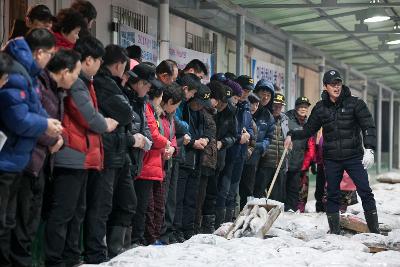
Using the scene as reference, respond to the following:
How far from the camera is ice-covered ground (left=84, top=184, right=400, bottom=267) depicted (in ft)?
20.6

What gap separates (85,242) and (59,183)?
0.64 metres

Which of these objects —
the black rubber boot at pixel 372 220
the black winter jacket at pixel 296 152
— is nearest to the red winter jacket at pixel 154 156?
the black rubber boot at pixel 372 220

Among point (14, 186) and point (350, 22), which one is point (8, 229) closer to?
point (14, 186)

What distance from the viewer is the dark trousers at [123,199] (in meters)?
6.50

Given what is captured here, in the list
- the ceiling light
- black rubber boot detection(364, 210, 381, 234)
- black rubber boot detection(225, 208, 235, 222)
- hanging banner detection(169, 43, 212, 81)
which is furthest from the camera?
the ceiling light

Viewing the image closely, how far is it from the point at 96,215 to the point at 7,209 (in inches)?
44.5

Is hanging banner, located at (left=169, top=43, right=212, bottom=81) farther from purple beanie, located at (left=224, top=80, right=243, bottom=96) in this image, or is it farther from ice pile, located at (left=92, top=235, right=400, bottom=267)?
ice pile, located at (left=92, top=235, right=400, bottom=267)

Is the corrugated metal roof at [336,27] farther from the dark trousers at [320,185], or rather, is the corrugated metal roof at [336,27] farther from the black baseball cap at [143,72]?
the black baseball cap at [143,72]

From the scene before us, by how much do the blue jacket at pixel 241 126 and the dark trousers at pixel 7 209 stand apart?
15.1ft

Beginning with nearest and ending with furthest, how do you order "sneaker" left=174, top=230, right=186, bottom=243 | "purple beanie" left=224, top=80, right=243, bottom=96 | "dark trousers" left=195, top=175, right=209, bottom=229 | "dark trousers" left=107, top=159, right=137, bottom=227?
1. "dark trousers" left=107, top=159, right=137, bottom=227
2. "sneaker" left=174, top=230, right=186, bottom=243
3. "dark trousers" left=195, top=175, right=209, bottom=229
4. "purple beanie" left=224, top=80, right=243, bottom=96

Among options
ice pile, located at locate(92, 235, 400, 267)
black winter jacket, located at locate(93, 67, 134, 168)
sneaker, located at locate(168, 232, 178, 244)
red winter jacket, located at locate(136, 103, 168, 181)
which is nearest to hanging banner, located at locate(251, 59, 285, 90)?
sneaker, located at locate(168, 232, 178, 244)

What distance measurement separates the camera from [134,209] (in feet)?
21.7

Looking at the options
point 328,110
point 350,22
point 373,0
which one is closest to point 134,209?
point 328,110

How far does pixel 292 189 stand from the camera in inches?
459
